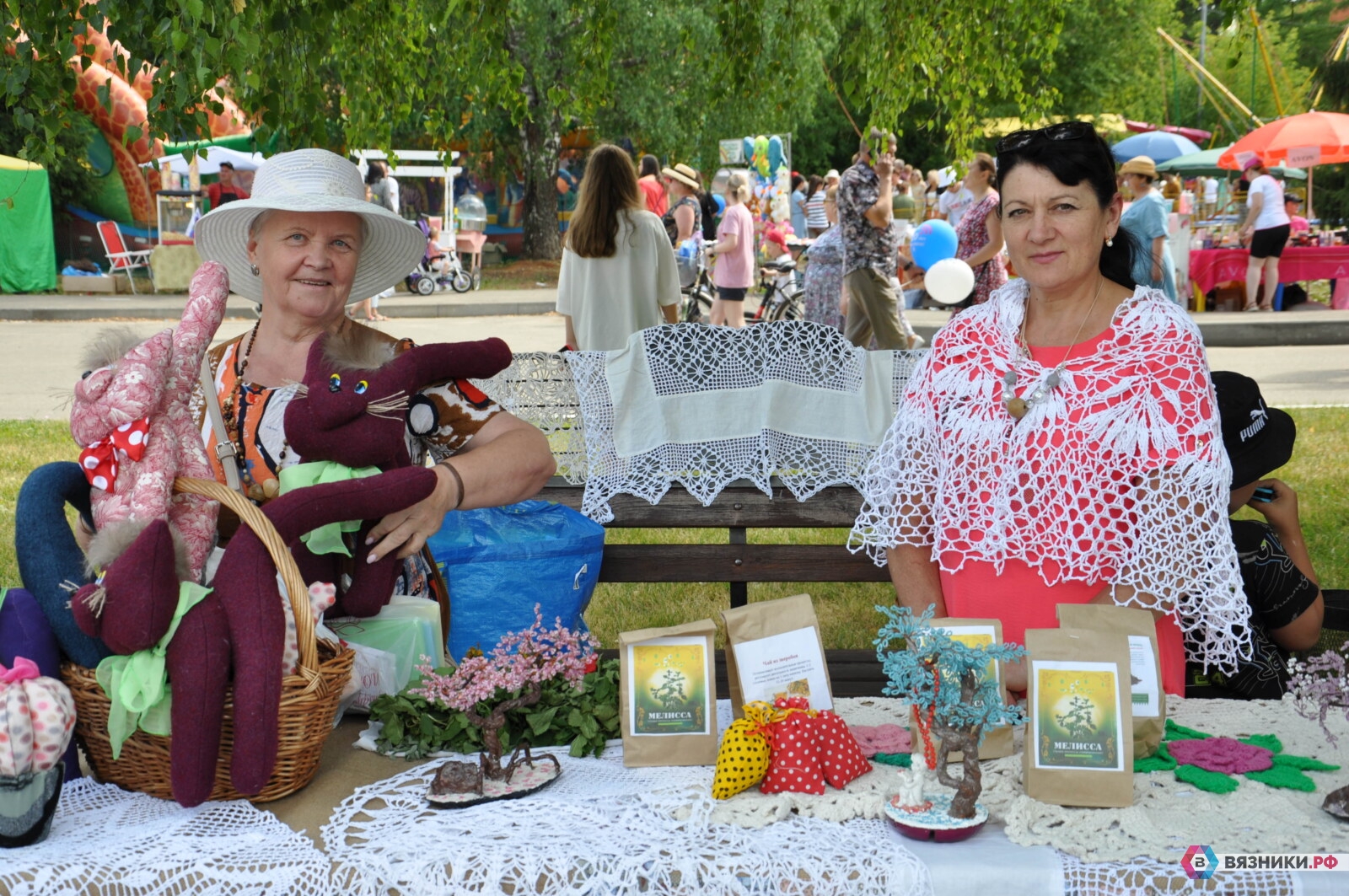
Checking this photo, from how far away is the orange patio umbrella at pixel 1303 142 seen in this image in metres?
13.9

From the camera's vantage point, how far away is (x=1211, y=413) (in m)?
2.01

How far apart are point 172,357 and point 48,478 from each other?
24 centimetres

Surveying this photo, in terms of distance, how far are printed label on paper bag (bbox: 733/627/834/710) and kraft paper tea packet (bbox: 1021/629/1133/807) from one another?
33 centimetres

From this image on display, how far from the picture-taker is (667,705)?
1703 millimetres

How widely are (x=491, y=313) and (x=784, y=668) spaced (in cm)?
1310

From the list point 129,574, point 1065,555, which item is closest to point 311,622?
point 129,574

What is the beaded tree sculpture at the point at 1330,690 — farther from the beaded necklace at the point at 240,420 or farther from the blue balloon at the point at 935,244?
the blue balloon at the point at 935,244

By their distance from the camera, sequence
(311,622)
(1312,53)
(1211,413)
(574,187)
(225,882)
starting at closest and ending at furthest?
(225,882)
(311,622)
(1211,413)
(574,187)
(1312,53)

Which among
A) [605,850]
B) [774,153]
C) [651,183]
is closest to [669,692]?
[605,850]

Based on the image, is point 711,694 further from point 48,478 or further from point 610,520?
point 610,520

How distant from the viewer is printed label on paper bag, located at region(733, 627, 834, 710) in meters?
1.75

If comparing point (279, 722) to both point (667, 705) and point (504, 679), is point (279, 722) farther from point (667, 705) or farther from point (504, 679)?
point (667, 705)

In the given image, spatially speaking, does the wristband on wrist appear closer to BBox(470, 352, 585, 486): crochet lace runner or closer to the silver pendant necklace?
the silver pendant necklace

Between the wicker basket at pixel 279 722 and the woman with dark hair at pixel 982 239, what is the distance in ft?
19.6
